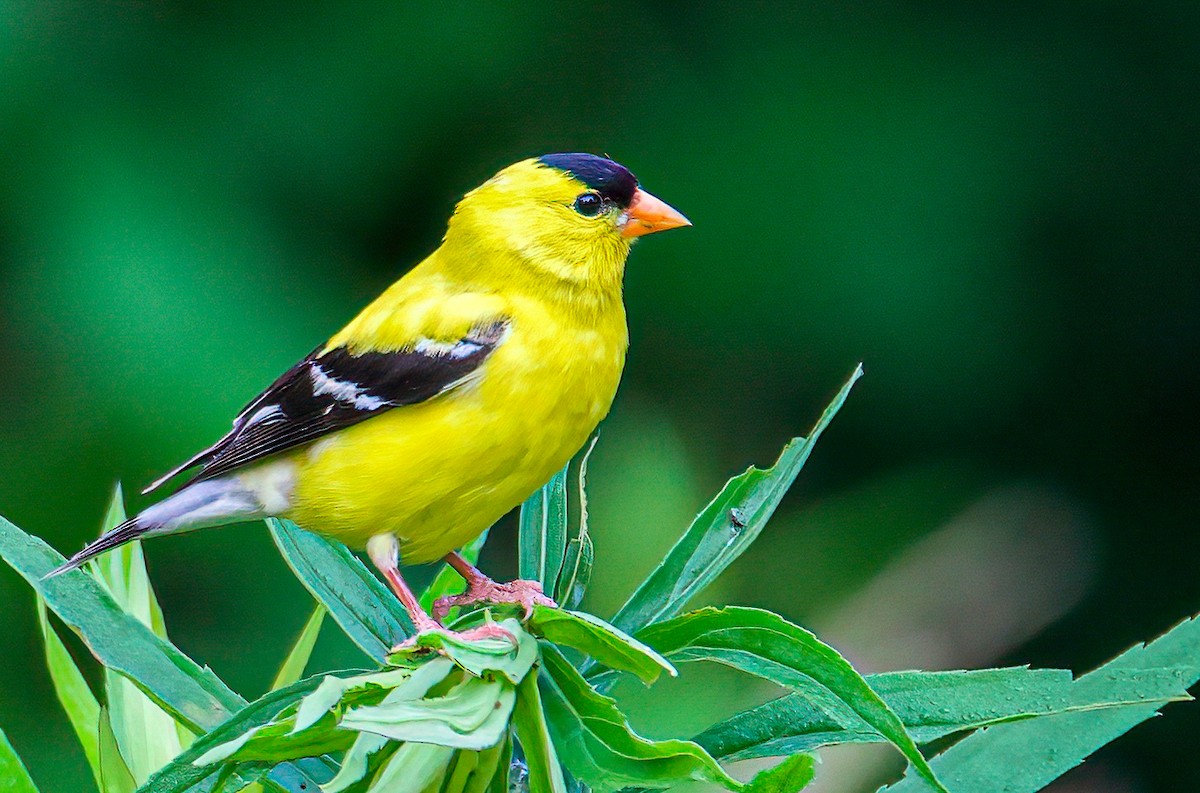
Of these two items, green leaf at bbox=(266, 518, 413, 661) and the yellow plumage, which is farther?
the yellow plumage

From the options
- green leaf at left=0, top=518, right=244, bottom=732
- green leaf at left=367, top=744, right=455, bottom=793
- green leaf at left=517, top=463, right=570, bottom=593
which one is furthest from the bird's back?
green leaf at left=367, top=744, right=455, bottom=793

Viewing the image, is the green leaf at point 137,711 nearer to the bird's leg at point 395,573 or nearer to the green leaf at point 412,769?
the bird's leg at point 395,573

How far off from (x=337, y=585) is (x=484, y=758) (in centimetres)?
29

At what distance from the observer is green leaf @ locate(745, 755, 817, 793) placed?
737 millimetres

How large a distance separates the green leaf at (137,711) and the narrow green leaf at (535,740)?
36cm

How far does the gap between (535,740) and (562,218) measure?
844 millimetres

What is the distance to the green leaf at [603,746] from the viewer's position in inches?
28.8

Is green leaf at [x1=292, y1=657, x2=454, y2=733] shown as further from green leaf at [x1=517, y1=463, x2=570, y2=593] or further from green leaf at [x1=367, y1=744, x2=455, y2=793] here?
green leaf at [x1=517, y1=463, x2=570, y2=593]

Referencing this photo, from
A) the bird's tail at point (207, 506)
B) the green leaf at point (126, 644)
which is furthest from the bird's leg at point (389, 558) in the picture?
the green leaf at point (126, 644)

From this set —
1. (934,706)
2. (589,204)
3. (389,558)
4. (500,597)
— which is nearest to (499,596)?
(500,597)

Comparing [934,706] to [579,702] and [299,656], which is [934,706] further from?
[299,656]

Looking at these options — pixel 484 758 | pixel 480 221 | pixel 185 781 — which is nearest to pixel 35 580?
pixel 185 781

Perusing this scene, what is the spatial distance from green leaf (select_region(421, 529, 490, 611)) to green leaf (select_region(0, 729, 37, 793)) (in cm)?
45

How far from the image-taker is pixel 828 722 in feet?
2.85
